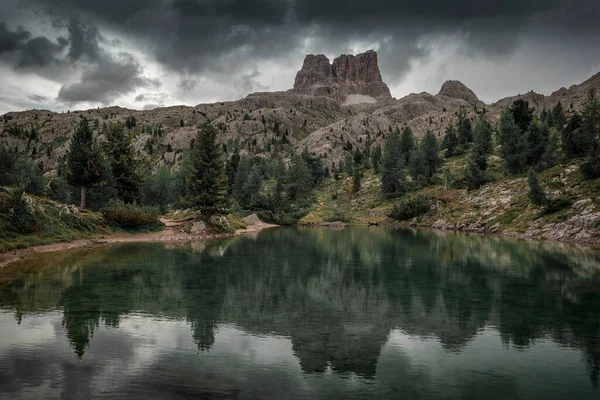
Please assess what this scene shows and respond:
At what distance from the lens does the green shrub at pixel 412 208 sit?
319 feet

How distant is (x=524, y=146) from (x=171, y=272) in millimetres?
84959

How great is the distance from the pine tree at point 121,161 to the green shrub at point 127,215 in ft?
29.7

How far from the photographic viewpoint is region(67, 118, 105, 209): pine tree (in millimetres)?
56406

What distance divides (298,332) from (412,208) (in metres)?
88.1

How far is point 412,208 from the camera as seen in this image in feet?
326

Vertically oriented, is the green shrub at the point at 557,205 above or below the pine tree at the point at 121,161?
below

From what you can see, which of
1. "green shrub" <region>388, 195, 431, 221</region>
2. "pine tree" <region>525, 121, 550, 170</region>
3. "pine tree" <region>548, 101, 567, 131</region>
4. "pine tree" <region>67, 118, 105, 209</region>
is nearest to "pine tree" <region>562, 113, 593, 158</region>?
"pine tree" <region>525, 121, 550, 170</region>

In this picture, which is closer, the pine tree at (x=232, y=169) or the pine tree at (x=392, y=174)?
the pine tree at (x=392, y=174)

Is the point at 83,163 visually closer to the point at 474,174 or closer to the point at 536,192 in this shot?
the point at 536,192

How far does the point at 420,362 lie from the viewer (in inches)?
521

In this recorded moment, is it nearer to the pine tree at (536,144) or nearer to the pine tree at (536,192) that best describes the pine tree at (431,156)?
the pine tree at (536,144)

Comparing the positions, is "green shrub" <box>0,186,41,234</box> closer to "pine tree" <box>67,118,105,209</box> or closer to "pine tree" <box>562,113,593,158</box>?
"pine tree" <box>67,118,105,209</box>

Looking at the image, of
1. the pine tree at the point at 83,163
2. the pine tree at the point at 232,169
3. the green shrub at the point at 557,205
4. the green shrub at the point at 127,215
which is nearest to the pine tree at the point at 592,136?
the green shrub at the point at 557,205

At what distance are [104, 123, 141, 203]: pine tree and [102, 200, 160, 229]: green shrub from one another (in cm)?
906
